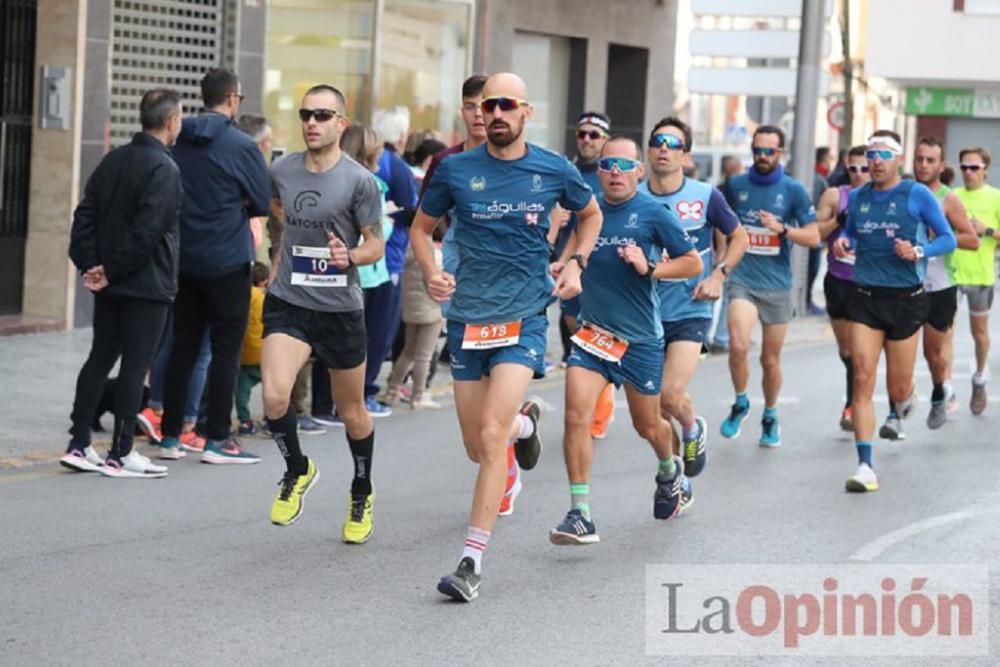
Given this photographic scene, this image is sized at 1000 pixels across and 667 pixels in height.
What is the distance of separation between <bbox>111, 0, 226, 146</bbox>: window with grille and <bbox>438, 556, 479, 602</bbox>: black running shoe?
9783 millimetres

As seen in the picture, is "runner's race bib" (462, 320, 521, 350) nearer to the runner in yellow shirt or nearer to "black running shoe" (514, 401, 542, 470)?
"black running shoe" (514, 401, 542, 470)

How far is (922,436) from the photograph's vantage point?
1318 centimetres

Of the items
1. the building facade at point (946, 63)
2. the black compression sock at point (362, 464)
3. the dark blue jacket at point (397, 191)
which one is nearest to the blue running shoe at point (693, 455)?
the black compression sock at point (362, 464)

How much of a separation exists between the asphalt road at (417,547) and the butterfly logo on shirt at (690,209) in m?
1.42

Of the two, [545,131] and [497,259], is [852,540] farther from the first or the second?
[545,131]

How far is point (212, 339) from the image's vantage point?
1066cm

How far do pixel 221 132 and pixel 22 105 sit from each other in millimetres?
6246

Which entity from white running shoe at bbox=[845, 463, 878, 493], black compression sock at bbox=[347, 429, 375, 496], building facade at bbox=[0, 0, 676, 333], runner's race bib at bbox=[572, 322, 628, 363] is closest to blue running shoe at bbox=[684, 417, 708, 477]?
white running shoe at bbox=[845, 463, 878, 493]

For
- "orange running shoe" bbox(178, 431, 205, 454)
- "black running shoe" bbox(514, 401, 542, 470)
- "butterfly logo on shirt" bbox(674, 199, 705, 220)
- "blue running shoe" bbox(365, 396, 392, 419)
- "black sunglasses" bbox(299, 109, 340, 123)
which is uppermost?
"black sunglasses" bbox(299, 109, 340, 123)

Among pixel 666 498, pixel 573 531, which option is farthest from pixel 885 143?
pixel 573 531

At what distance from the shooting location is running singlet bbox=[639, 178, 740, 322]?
408 inches

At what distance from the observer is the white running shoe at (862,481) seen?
34.8ft

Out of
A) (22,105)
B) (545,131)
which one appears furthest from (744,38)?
(22,105)

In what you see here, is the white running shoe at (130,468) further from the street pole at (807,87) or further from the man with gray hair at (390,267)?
the street pole at (807,87)
